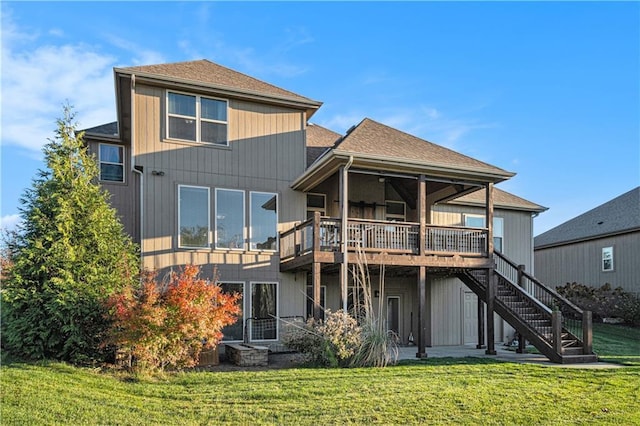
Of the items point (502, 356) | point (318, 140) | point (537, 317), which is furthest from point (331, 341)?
point (318, 140)

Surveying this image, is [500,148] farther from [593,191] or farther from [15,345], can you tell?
[15,345]

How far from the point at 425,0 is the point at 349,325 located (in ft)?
27.2

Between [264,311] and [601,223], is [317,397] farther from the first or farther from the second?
[601,223]

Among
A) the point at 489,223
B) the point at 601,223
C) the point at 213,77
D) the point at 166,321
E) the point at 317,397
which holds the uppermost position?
the point at 213,77

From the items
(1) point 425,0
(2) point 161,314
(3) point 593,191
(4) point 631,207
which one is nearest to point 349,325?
(2) point 161,314

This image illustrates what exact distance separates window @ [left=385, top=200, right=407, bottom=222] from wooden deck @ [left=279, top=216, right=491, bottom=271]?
215 cm

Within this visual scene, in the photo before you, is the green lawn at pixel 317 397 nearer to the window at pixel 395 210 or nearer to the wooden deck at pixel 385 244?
the wooden deck at pixel 385 244

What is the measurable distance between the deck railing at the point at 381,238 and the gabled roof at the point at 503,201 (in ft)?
11.6

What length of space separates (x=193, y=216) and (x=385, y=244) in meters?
4.91

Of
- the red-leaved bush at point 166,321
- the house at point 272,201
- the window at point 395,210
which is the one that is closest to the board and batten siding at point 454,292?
the window at point 395,210

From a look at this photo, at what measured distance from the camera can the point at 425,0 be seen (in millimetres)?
12547

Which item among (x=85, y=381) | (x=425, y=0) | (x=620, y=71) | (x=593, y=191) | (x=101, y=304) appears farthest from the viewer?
(x=593, y=191)

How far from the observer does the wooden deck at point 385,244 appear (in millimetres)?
11875

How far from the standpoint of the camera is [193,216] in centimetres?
1263
